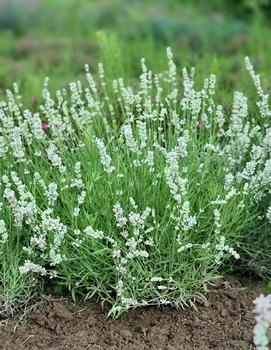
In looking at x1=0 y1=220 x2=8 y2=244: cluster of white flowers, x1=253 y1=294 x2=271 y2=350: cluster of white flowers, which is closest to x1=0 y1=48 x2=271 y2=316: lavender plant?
x1=0 y1=220 x2=8 y2=244: cluster of white flowers

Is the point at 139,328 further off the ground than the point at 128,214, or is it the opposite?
the point at 128,214

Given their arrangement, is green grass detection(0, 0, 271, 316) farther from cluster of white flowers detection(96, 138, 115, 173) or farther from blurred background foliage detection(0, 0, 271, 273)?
blurred background foliage detection(0, 0, 271, 273)

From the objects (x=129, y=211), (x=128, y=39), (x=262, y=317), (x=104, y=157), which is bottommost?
(x=128, y=39)

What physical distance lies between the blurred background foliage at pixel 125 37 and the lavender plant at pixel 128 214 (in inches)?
53.3

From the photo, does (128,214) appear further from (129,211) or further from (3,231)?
(3,231)

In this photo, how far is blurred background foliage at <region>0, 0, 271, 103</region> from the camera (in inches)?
235

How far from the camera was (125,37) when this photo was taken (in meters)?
7.39

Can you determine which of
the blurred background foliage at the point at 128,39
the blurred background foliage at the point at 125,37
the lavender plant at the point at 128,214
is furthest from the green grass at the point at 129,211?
the blurred background foliage at the point at 125,37

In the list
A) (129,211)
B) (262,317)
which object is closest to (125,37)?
(129,211)

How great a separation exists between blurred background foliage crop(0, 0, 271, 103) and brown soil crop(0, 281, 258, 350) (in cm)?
190

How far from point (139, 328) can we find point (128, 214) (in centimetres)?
51

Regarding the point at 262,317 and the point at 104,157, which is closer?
the point at 262,317

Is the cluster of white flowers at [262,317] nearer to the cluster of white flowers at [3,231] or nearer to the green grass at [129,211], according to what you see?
the green grass at [129,211]

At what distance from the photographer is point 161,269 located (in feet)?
11.2
